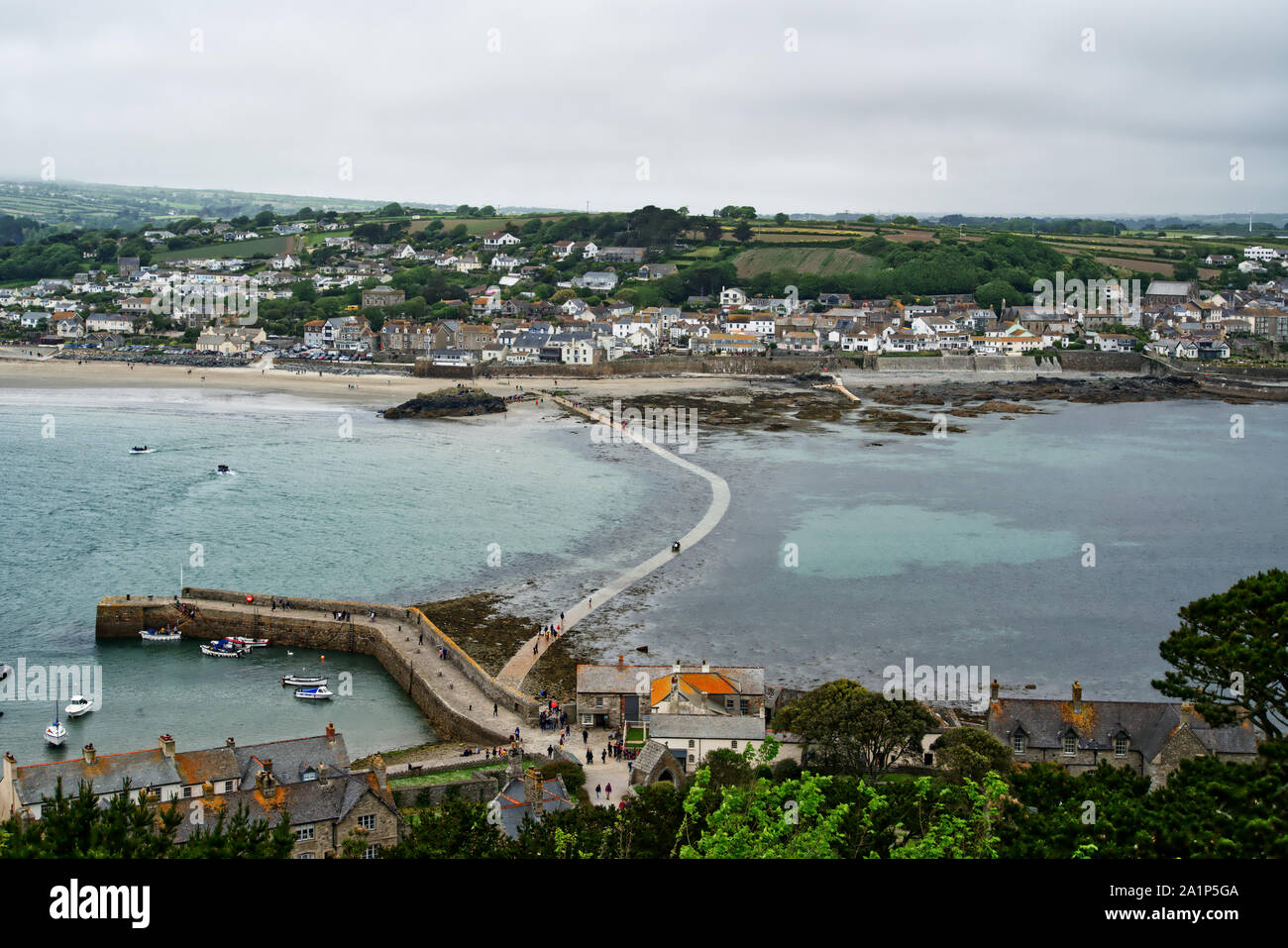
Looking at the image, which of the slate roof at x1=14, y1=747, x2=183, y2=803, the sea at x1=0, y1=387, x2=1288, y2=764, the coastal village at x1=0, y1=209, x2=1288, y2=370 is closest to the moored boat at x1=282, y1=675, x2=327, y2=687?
the sea at x1=0, y1=387, x2=1288, y2=764

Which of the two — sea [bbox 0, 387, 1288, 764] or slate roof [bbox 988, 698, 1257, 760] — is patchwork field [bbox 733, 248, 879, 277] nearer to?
sea [bbox 0, 387, 1288, 764]

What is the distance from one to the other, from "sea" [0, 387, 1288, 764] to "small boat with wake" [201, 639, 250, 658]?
0.40 metres

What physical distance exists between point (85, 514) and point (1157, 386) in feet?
Answer: 229

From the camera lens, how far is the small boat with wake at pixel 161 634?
29266 millimetres

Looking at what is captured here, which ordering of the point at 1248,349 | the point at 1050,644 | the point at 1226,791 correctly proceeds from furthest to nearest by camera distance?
the point at 1248,349 < the point at 1050,644 < the point at 1226,791

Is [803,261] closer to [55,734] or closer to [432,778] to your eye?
[55,734]

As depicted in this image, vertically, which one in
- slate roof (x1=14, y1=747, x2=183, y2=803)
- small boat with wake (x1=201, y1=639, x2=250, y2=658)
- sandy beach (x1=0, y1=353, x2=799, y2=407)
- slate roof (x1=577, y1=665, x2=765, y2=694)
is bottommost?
small boat with wake (x1=201, y1=639, x2=250, y2=658)

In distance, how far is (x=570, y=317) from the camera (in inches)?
4075

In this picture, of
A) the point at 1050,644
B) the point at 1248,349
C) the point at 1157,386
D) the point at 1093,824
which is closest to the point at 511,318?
the point at 1157,386

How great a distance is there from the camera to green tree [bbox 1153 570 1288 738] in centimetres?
1399
